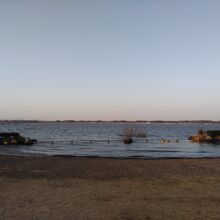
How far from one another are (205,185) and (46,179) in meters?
9.11

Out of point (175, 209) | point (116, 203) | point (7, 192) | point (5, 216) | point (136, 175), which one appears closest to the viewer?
point (5, 216)

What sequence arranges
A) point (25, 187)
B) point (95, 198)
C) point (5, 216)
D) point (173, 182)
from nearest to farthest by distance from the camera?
point (5, 216)
point (95, 198)
point (25, 187)
point (173, 182)

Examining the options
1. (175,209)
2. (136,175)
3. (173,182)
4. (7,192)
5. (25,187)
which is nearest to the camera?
(175,209)

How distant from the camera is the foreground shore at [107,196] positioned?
41.9ft

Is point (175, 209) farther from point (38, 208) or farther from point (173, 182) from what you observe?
point (173, 182)

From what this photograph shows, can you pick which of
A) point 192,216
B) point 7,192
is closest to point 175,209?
point 192,216

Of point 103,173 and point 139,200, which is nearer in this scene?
point 139,200

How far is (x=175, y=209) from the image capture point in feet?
44.0

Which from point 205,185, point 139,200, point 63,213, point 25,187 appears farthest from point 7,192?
point 205,185

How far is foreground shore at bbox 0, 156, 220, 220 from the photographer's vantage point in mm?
12781

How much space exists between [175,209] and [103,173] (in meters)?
11.3

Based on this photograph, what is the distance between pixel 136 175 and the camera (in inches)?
919

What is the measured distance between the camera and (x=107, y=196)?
15.9 metres

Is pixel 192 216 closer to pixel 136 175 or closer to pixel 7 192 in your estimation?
pixel 7 192
